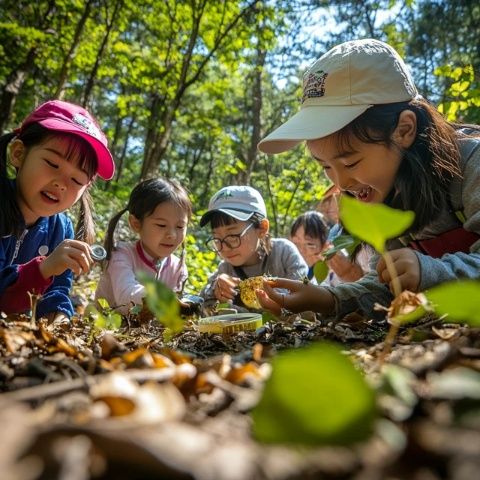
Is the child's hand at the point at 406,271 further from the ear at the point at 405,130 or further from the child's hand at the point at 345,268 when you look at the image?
the child's hand at the point at 345,268

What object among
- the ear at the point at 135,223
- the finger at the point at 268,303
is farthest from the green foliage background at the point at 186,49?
the finger at the point at 268,303

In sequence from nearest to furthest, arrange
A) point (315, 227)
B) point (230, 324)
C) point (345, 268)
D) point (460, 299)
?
1. point (460, 299)
2. point (230, 324)
3. point (345, 268)
4. point (315, 227)

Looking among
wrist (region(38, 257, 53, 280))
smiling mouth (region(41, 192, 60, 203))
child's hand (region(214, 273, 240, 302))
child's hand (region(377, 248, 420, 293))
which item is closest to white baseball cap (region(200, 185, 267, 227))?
child's hand (region(214, 273, 240, 302))

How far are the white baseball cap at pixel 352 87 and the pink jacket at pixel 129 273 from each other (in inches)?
66.9

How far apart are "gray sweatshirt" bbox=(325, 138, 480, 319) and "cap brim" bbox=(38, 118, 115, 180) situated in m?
1.49

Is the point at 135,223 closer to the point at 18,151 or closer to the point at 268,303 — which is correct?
the point at 18,151

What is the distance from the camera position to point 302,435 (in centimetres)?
29

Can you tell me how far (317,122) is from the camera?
180cm

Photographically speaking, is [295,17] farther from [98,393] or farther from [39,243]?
[98,393]

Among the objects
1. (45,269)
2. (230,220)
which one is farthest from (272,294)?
(230,220)

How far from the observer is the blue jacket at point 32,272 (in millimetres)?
2129

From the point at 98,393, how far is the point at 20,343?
501mm

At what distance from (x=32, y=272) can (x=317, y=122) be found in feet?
4.90

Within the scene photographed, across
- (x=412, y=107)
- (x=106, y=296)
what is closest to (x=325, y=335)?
(x=412, y=107)
